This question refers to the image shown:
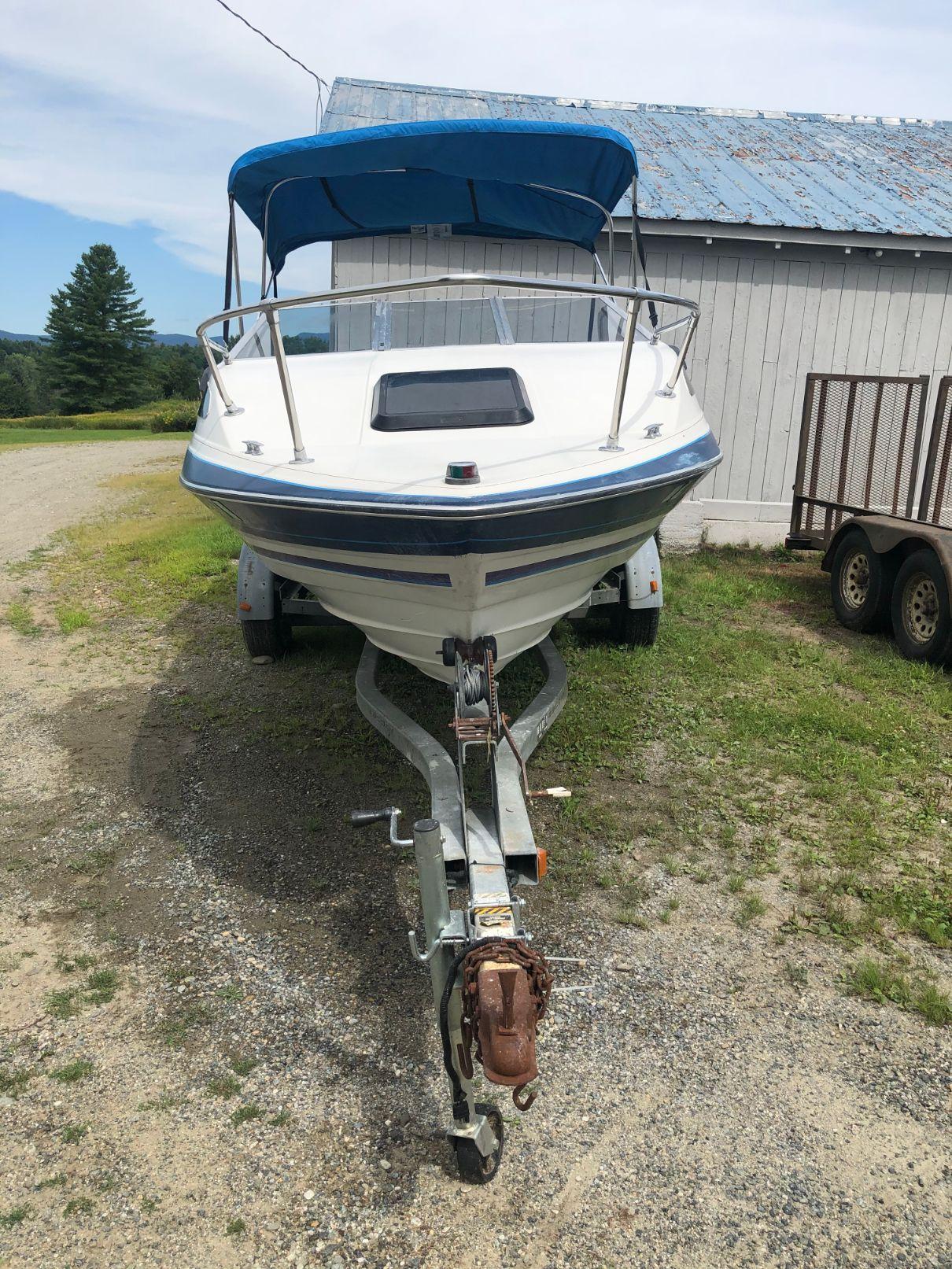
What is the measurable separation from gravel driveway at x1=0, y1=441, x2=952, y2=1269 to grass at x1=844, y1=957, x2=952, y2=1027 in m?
0.05

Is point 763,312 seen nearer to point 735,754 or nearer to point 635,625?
point 635,625

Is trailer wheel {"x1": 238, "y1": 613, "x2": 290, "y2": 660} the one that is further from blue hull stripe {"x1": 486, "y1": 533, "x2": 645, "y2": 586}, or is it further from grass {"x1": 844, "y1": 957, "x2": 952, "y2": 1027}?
grass {"x1": 844, "y1": 957, "x2": 952, "y2": 1027}

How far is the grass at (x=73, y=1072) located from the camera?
2.63 metres

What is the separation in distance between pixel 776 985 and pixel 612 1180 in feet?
3.21

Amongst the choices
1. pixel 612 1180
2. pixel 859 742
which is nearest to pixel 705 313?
pixel 859 742

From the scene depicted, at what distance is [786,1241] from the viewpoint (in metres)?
2.15

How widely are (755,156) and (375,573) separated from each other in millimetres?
9186

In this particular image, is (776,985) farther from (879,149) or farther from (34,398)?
(34,398)

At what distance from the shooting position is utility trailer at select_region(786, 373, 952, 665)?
582 cm

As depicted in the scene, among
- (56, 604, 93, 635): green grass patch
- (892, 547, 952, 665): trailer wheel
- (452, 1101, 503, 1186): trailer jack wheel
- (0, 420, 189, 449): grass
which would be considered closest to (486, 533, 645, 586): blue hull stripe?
(452, 1101, 503, 1186): trailer jack wheel

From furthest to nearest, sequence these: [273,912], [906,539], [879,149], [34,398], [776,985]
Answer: [34,398] → [879,149] → [906,539] → [273,912] → [776,985]

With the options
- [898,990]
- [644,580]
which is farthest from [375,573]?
[644,580]

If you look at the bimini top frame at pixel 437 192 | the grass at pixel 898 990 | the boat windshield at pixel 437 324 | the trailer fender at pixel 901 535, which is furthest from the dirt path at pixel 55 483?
the grass at pixel 898 990

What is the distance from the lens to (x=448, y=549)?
10.0 feet
